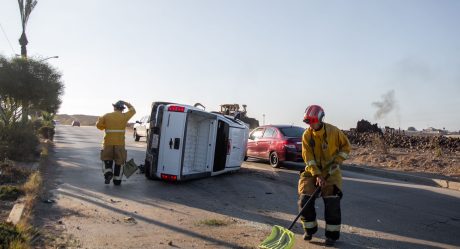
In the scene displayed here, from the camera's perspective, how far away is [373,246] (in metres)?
6.25

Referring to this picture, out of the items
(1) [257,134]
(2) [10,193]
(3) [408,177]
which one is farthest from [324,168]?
(1) [257,134]

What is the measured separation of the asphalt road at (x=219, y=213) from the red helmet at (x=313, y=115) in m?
1.59

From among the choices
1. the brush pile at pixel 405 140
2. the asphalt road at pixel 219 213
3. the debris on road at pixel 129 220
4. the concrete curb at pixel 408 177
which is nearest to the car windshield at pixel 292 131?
the concrete curb at pixel 408 177

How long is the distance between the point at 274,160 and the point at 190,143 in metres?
4.60

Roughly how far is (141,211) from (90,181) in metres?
3.64

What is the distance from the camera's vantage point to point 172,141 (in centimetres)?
1052

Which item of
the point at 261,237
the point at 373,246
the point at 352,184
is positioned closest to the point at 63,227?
the point at 261,237

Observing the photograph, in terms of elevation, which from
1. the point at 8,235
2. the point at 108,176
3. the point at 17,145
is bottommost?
the point at 8,235

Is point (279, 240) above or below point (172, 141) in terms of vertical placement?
below

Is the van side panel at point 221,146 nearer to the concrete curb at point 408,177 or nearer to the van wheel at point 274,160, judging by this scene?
the van wheel at point 274,160

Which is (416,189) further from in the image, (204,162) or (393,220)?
(204,162)

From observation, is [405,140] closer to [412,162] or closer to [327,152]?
[412,162]

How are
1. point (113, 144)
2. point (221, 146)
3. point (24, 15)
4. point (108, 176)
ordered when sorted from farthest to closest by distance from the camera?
1. point (24, 15)
2. point (221, 146)
3. point (108, 176)
4. point (113, 144)

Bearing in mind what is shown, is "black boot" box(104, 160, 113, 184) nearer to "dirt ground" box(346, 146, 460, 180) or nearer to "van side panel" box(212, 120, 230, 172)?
"van side panel" box(212, 120, 230, 172)
